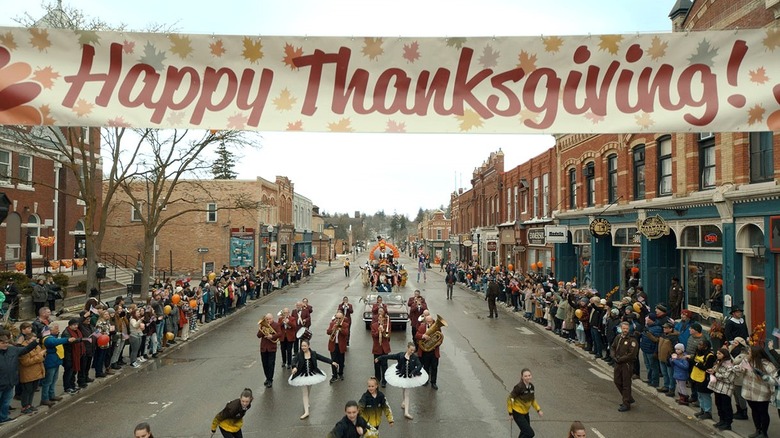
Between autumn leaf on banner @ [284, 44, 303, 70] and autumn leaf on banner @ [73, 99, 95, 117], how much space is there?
200 centimetres

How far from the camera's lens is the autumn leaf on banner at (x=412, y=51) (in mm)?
5254

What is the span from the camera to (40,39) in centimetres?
507

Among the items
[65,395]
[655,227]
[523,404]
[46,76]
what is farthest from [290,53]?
[655,227]

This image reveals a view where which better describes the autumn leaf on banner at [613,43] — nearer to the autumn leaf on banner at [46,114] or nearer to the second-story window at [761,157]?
the autumn leaf on banner at [46,114]

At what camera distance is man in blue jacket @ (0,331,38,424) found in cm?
903

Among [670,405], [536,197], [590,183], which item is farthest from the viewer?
[536,197]

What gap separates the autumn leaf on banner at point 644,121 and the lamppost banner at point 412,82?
1 cm

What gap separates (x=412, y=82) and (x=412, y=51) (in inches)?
12.2

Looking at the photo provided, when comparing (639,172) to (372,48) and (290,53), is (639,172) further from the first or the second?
(290,53)

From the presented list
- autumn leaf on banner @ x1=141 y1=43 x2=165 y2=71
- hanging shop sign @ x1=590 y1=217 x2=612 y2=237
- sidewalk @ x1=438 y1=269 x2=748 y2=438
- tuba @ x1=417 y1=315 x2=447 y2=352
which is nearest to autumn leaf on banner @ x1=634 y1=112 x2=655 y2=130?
autumn leaf on banner @ x1=141 y1=43 x2=165 y2=71

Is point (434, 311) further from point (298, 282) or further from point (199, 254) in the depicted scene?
point (199, 254)

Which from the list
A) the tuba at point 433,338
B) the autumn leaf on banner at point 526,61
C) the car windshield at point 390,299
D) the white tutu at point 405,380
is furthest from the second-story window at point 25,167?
the autumn leaf on banner at point 526,61

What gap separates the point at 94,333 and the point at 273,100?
9446 mm

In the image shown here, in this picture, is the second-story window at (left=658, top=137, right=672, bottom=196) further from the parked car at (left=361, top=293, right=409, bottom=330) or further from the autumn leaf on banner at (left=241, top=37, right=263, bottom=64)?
the autumn leaf on banner at (left=241, top=37, right=263, bottom=64)
